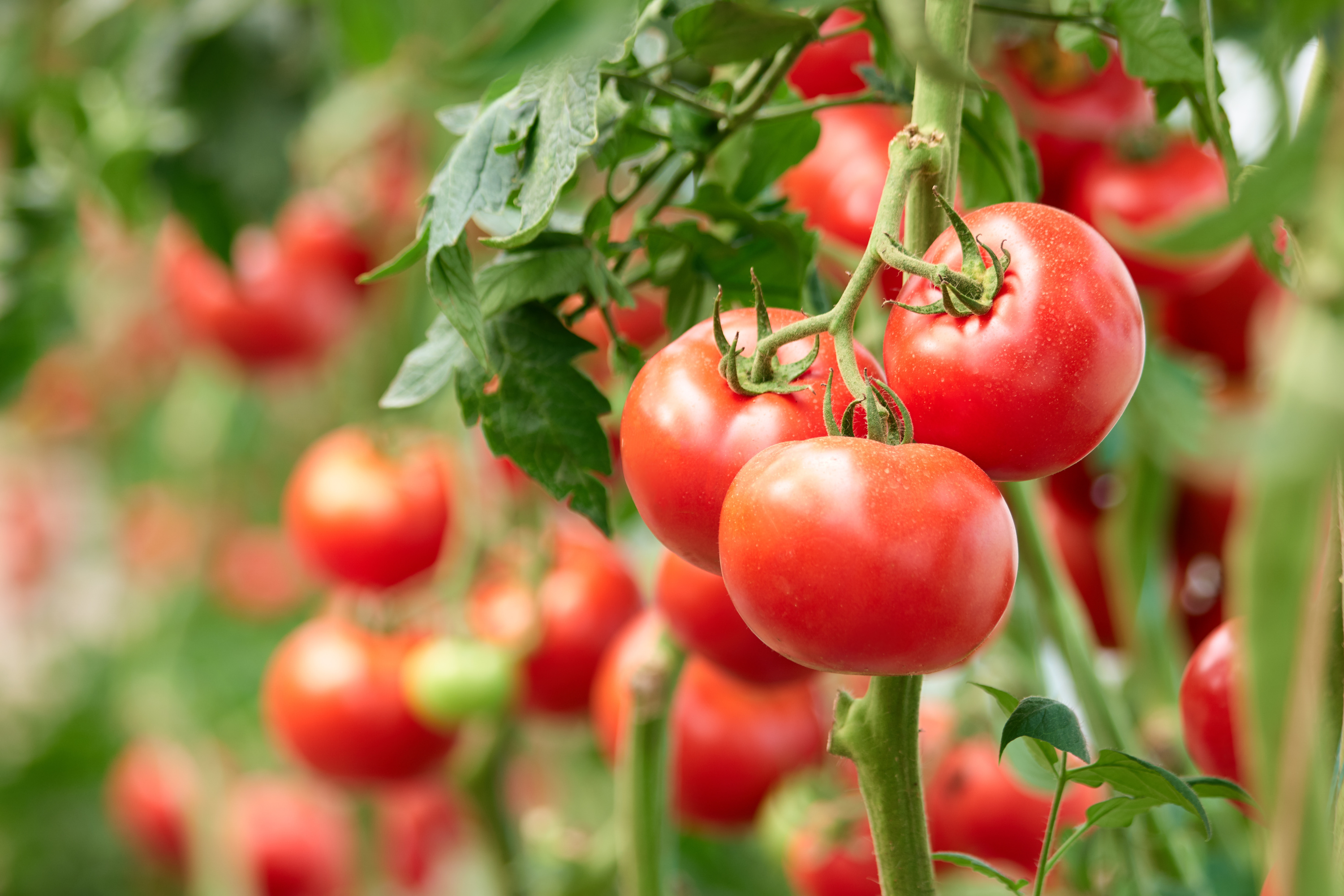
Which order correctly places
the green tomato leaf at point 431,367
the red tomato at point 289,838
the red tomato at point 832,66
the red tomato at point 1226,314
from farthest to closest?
the red tomato at point 289,838 < the red tomato at point 1226,314 < the red tomato at point 832,66 < the green tomato leaf at point 431,367

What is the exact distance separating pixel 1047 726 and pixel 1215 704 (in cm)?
9

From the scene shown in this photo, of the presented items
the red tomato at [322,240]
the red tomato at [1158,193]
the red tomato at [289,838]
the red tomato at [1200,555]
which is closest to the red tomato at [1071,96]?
the red tomato at [1158,193]

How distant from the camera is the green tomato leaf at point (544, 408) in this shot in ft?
1.16

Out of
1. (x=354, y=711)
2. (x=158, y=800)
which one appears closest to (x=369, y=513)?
(x=354, y=711)

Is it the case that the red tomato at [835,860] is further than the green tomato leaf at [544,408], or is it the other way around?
the red tomato at [835,860]

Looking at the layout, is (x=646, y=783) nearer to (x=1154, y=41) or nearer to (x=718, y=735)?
(x=718, y=735)

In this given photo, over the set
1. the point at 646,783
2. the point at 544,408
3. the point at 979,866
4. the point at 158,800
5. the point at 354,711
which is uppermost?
the point at 544,408

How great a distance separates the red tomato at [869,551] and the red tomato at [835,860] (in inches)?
14.2

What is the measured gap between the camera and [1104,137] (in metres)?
0.56

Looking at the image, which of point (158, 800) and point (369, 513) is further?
point (158, 800)

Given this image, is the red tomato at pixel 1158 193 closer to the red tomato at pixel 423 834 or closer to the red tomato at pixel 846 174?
the red tomato at pixel 846 174

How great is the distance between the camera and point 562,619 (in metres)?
0.74

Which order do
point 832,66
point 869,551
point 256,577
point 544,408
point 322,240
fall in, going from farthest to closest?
point 256,577 < point 322,240 < point 832,66 < point 544,408 < point 869,551

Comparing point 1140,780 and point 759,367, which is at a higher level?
point 759,367
